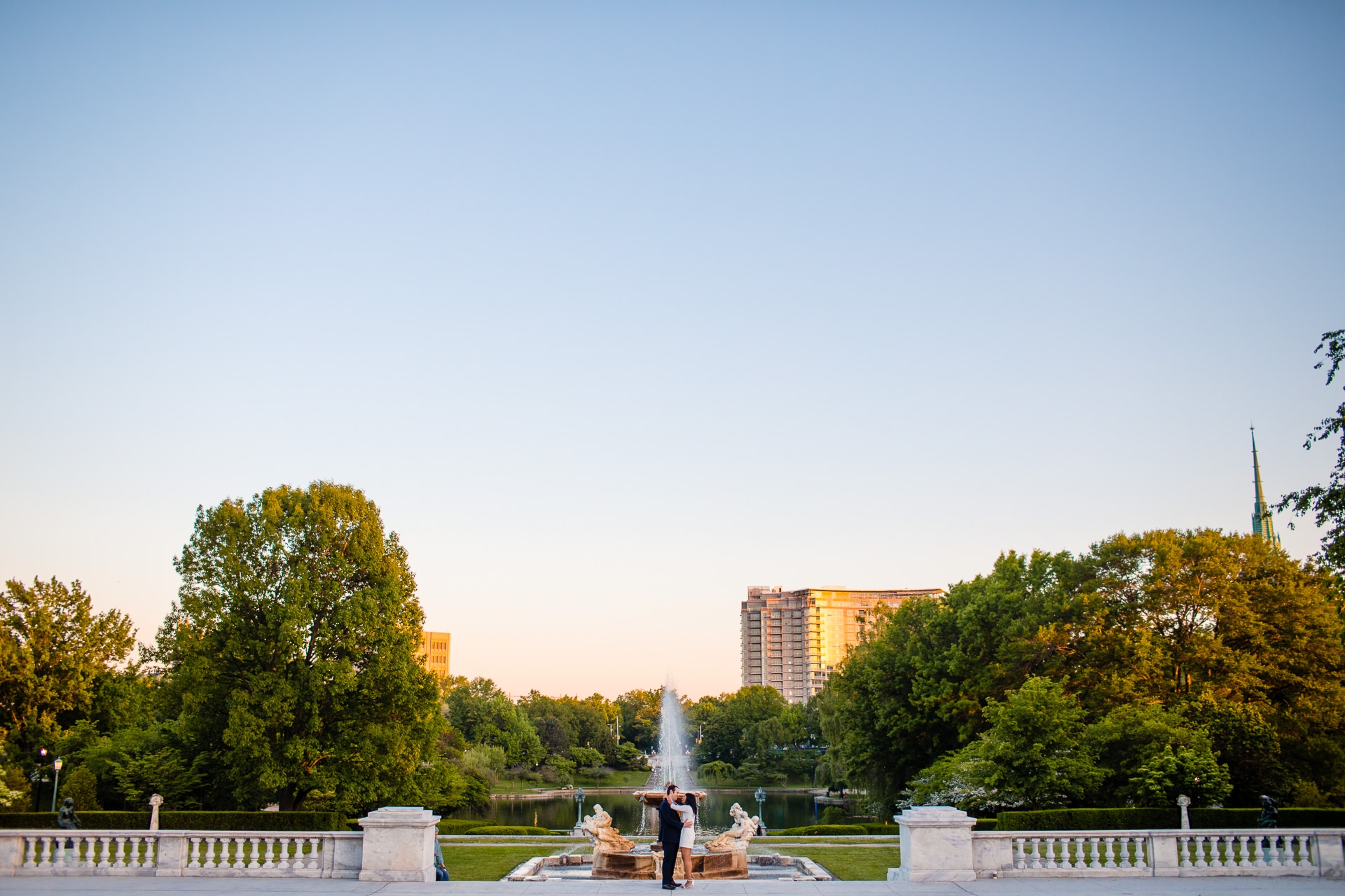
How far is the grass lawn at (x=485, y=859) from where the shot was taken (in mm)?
21250

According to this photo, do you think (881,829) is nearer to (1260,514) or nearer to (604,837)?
(604,837)

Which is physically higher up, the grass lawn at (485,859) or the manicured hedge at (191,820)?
the manicured hedge at (191,820)

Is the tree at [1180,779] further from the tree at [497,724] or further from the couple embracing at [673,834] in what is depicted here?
the tree at [497,724]

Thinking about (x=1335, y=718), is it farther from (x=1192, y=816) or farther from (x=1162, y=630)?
(x=1192, y=816)

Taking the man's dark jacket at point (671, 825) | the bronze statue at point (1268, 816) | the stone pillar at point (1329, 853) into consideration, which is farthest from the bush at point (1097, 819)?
the man's dark jacket at point (671, 825)

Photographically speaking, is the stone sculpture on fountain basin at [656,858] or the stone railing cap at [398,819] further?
the stone sculpture on fountain basin at [656,858]

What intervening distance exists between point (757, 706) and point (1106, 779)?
305ft

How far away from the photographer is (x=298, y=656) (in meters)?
30.0

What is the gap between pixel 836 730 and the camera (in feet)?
187

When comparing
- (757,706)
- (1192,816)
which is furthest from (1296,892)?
(757,706)

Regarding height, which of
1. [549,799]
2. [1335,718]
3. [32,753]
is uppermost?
[1335,718]

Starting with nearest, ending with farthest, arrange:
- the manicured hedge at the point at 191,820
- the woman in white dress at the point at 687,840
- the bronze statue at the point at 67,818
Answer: the woman in white dress at the point at 687,840
the bronze statue at the point at 67,818
the manicured hedge at the point at 191,820

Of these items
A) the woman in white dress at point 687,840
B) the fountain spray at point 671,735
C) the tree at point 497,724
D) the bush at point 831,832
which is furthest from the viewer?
the fountain spray at point 671,735

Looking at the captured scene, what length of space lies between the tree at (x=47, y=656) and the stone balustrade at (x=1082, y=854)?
43708mm
